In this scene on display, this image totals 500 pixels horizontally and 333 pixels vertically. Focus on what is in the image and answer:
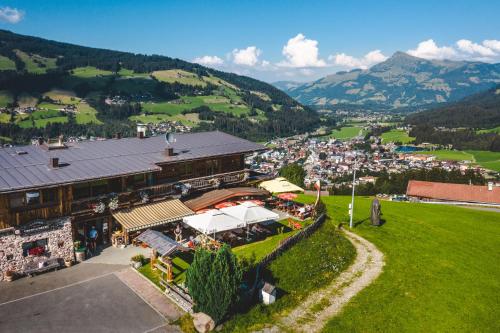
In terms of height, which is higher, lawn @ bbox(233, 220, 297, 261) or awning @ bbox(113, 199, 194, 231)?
awning @ bbox(113, 199, 194, 231)

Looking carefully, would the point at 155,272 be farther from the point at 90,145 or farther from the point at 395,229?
the point at 395,229

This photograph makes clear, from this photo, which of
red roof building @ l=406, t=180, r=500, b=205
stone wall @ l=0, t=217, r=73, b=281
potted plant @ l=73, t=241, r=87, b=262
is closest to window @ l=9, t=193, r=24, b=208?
stone wall @ l=0, t=217, r=73, b=281

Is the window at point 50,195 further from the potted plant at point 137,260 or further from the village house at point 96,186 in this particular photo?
the potted plant at point 137,260

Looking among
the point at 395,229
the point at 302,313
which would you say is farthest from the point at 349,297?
the point at 395,229

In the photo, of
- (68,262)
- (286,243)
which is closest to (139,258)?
(68,262)

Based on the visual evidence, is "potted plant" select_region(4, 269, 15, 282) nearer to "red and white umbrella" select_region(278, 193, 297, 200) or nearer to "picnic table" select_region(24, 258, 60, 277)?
"picnic table" select_region(24, 258, 60, 277)
